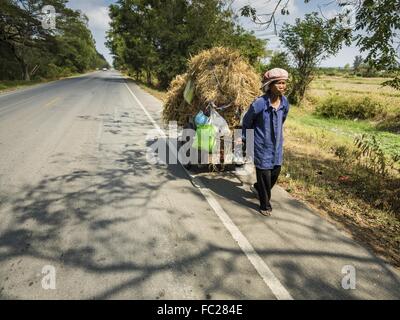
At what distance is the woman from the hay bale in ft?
4.15

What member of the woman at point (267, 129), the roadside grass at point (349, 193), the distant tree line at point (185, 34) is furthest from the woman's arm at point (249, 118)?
the distant tree line at point (185, 34)

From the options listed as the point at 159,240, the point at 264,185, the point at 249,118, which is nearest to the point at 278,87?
the point at 249,118

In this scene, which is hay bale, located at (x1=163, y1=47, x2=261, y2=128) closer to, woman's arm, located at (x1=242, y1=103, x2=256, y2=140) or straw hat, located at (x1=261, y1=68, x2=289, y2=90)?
woman's arm, located at (x1=242, y1=103, x2=256, y2=140)

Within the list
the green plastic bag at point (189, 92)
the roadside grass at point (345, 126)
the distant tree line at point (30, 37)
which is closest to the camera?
the green plastic bag at point (189, 92)

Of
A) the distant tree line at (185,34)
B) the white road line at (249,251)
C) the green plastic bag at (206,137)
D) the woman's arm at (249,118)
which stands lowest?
the white road line at (249,251)

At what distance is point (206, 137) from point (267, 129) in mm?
1330

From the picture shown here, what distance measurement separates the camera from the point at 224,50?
6023 millimetres

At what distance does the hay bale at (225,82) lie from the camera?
Result: 18.2ft

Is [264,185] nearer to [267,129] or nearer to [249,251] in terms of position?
[267,129]

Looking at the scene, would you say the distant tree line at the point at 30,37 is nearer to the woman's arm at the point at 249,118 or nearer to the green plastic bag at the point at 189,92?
the green plastic bag at the point at 189,92

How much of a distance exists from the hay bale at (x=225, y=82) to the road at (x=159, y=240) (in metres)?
1.26

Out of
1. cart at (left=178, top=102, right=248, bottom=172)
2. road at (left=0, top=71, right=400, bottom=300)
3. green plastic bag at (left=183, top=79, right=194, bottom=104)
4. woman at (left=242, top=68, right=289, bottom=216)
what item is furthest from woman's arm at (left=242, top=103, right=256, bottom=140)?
green plastic bag at (left=183, top=79, right=194, bottom=104)

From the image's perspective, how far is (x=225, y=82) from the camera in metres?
5.59
